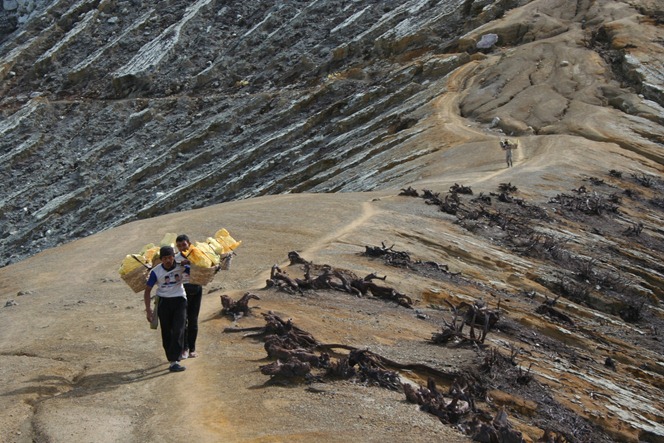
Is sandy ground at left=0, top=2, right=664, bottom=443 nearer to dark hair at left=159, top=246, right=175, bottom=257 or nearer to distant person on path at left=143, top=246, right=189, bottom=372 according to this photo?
distant person on path at left=143, top=246, right=189, bottom=372

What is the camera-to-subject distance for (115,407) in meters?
7.88

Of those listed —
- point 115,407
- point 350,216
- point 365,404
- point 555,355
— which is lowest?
point 555,355

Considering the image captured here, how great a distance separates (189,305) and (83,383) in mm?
1394

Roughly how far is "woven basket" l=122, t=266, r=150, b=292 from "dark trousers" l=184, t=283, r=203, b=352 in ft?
1.76

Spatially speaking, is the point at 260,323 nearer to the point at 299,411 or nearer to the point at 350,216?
the point at 299,411

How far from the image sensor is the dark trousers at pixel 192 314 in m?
9.16

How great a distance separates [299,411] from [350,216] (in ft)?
34.6

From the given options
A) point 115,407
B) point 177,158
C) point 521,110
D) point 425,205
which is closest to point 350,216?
point 425,205

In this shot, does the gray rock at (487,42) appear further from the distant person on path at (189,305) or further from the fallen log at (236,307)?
the distant person on path at (189,305)

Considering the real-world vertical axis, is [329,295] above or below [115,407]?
below

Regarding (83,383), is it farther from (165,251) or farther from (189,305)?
(165,251)

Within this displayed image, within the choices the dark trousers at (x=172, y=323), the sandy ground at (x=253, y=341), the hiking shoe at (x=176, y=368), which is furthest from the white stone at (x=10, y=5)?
the hiking shoe at (x=176, y=368)

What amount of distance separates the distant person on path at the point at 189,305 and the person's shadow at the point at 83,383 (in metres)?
0.39

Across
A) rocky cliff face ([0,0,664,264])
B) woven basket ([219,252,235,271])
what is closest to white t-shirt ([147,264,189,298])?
woven basket ([219,252,235,271])
